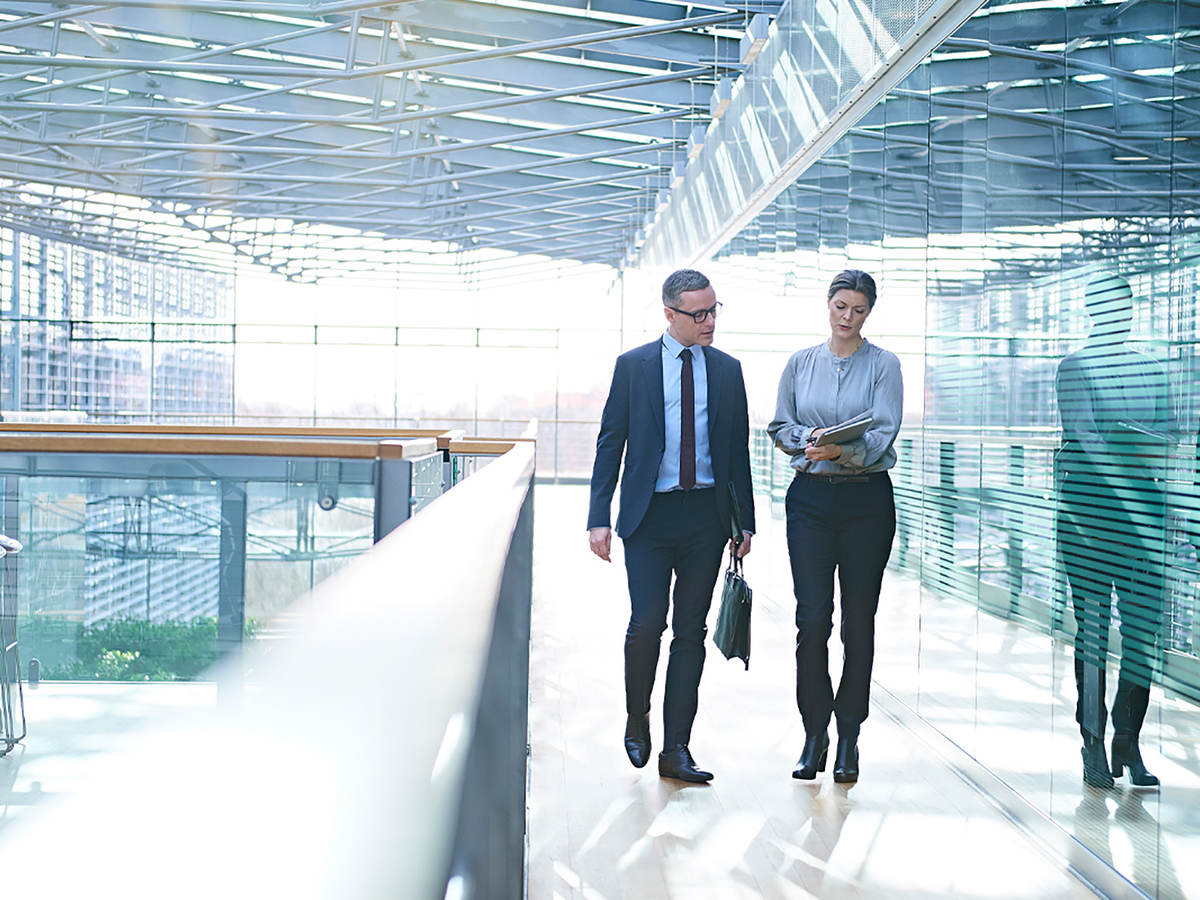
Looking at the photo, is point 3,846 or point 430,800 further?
point 430,800

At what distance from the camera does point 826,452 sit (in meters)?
3.58

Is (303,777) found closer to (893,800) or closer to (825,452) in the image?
(825,452)

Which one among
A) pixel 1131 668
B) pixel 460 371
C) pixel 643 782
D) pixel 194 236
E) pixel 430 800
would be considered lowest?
pixel 643 782

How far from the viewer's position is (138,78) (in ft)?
46.6

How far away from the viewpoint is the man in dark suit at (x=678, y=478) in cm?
376

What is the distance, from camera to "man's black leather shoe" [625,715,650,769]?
13.0ft

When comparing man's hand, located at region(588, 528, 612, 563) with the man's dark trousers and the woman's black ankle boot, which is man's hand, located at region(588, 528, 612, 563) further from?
the woman's black ankle boot

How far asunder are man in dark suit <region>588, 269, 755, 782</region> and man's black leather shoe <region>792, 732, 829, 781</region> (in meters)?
0.32

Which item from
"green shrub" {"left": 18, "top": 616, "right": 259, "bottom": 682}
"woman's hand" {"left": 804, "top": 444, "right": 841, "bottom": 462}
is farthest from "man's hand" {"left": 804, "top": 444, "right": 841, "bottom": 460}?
"green shrub" {"left": 18, "top": 616, "right": 259, "bottom": 682}

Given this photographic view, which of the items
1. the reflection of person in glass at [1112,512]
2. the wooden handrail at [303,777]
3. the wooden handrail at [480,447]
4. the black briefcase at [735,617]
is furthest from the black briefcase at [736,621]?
the wooden handrail at [303,777]

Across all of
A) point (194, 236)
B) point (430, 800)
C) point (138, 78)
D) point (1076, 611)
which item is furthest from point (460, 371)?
point (430, 800)

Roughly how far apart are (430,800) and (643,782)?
11.3 ft

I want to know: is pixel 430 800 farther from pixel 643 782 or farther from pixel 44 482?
pixel 44 482

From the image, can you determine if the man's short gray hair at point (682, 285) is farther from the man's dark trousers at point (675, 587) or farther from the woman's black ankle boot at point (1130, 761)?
the woman's black ankle boot at point (1130, 761)
